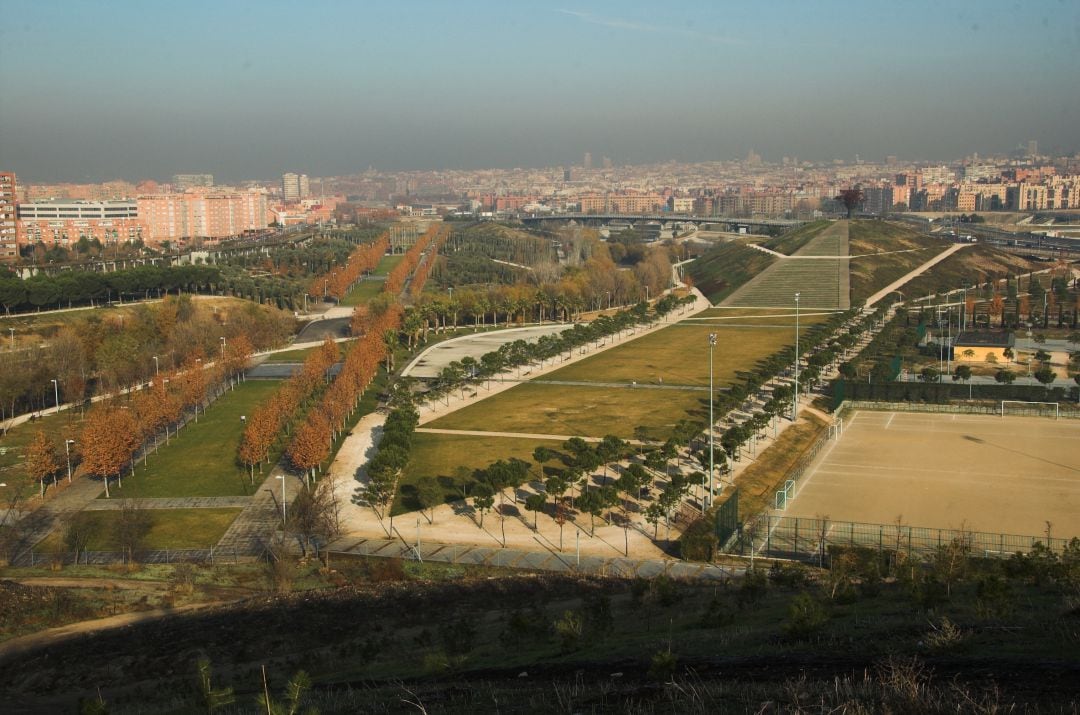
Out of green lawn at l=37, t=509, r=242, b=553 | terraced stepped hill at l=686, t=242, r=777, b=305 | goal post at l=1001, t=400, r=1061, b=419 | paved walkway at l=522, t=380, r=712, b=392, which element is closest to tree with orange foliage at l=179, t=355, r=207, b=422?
green lawn at l=37, t=509, r=242, b=553

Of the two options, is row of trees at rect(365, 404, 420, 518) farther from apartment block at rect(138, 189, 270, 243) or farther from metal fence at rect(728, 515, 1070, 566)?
apartment block at rect(138, 189, 270, 243)

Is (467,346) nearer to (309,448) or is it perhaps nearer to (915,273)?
(309,448)

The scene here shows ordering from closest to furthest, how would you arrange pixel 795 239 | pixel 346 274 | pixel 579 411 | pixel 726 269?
pixel 579 411 < pixel 346 274 < pixel 726 269 < pixel 795 239

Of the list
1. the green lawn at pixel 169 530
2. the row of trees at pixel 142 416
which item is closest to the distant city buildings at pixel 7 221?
the row of trees at pixel 142 416

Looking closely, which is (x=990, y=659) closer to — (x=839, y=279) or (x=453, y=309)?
(x=453, y=309)

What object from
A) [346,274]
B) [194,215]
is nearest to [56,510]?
[346,274]

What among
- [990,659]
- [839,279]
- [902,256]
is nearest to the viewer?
[990,659]

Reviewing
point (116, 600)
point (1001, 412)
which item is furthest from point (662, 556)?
point (1001, 412)
